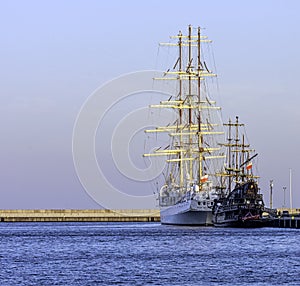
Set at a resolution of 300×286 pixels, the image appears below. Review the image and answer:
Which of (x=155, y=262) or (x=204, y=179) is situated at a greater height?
(x=204, y=179)

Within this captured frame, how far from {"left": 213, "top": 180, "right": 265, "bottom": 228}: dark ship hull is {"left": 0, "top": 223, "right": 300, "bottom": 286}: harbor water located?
3391cm

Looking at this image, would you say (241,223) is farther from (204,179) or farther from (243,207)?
(204,179)

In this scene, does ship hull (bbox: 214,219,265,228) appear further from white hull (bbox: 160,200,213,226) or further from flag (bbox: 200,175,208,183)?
flag (bbox: 200,175,208,183)

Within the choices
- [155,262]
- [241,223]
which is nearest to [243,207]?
[241,223]

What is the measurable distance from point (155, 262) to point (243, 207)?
68.7 m

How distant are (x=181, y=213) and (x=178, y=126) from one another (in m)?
20.3

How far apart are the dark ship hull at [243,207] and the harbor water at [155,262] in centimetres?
3391

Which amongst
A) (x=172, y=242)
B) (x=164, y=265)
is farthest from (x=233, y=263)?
(x=172, y=242)

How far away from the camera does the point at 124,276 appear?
6775 centimetres

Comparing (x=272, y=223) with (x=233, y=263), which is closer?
(x=233, y=263)

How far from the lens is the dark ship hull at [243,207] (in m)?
146

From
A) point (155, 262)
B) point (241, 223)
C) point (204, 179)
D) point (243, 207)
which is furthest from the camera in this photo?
point (204, 179)

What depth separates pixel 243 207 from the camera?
14588 cm

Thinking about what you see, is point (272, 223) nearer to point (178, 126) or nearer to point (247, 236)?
point (178, 126)
